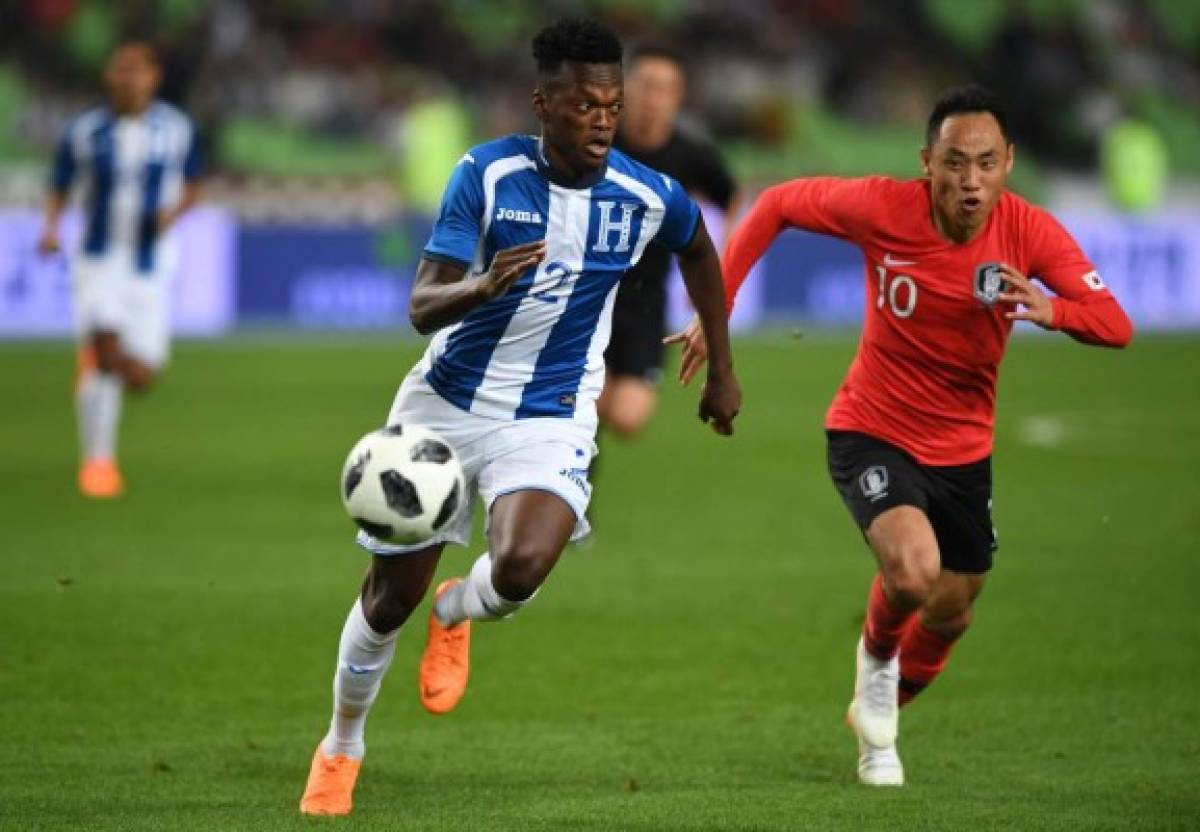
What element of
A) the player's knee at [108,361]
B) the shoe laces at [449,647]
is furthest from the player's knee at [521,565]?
the player's knee at [108,361]

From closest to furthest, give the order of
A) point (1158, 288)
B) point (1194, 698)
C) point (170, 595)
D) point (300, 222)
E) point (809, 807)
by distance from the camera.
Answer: point (809, 807) < point (1194, 698) < point (170, 595) < point (300, 222) < point (1158, 288)

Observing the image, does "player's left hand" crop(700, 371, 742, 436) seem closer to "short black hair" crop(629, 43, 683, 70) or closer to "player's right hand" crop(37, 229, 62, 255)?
"short black hair" crop(629, 43, 683, 70)

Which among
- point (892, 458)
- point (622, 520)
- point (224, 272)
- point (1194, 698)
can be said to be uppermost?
point (892, 458)

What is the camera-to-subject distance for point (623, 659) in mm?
8852

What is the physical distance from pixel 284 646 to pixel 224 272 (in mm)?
16208

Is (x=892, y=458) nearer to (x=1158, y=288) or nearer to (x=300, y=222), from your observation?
(x=300, y=222)

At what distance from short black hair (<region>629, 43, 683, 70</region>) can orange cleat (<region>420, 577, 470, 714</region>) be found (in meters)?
4.94

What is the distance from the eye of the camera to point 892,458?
689 centimetres

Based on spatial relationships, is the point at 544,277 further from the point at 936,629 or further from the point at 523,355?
the point at 936,629

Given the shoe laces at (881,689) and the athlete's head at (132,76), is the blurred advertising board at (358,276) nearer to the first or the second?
the athlete's head at (132,76)

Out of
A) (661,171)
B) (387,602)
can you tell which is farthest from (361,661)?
(661,171)

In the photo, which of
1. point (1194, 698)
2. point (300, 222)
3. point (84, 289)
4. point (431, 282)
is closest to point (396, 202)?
point (300, 222)

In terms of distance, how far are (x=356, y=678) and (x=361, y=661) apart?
5 centimetres

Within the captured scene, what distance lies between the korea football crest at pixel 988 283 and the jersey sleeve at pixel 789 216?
17.7 inches
